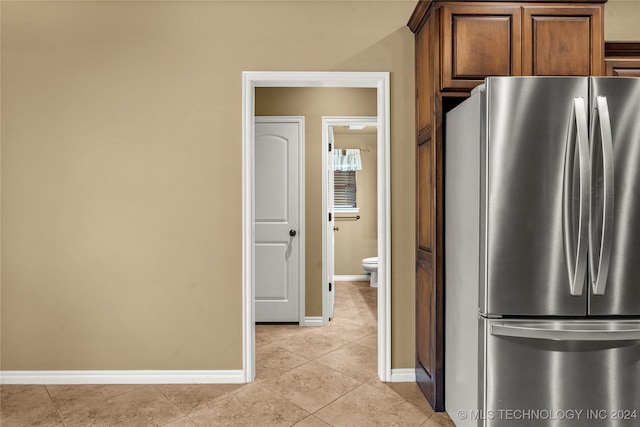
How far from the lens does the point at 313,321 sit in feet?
12.7

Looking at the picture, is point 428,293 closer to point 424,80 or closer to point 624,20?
point 424,80

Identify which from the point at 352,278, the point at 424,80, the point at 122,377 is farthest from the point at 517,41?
the point at 352,278

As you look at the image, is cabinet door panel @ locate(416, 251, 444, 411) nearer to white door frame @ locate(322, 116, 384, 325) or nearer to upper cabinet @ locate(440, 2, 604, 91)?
upper cabinet @ locate(440, 2, 604, 91)

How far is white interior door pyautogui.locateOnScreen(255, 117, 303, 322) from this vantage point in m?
3.85

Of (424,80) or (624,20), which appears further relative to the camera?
(624,20)

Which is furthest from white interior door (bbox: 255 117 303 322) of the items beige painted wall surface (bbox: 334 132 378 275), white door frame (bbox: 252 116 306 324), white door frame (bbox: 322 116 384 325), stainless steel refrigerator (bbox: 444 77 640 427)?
beige painted wall surface (bbox: 334 132 378 275)

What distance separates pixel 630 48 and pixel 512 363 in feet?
7.50

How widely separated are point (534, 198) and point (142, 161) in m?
2.38

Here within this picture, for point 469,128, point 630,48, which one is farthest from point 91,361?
point 630,48

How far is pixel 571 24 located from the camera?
217 cm

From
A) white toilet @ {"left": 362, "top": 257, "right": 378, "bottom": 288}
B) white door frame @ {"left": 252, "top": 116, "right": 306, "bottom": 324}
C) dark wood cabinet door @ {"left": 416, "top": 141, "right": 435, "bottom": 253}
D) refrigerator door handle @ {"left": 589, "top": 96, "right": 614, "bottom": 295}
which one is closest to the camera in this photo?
refrigerator door handle @ {"left": 589, "top": 96, "right": 614, "bottom": 295}

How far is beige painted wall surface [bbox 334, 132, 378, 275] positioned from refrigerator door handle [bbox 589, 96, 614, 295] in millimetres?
4799

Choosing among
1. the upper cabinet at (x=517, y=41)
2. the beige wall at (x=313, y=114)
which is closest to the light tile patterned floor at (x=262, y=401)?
the beige wall at (x=313, y=114)

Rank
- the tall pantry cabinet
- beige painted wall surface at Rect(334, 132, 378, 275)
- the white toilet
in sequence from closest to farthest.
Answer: the tall pantry cabinet → the white toilet → beige painted wall surface at Rect(334, 132, 378, 275)
